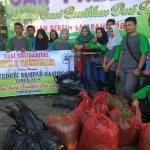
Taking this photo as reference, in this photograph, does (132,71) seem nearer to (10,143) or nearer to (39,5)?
(10,143)

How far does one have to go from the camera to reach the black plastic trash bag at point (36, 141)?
2.13 metres

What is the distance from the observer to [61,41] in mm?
5258

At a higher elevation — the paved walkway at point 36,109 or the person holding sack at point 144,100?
the person holding sack at point 144,100

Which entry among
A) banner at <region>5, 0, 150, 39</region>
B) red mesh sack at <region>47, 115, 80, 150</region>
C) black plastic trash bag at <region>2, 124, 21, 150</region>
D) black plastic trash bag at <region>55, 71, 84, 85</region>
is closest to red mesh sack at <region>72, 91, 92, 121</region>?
red mesh sack at <region>47, 115, 80, 150</region>

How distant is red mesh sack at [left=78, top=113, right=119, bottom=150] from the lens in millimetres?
2365

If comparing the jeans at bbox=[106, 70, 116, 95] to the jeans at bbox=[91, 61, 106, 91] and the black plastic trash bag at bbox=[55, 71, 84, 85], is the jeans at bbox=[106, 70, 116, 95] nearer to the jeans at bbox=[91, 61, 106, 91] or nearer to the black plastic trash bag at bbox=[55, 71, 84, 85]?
the jeans at bbox=[91, 61, 106, 91]

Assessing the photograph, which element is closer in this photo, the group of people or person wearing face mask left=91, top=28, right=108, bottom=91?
the group of people

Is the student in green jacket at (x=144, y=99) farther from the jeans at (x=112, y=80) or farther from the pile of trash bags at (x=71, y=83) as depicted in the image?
the pile of trash bags at (x=71, y=83)

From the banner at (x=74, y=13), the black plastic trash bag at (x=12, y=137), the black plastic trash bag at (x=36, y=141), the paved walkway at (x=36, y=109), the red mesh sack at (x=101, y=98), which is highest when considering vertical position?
the banner at (x=74, y=13)

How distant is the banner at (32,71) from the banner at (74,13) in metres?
1.70

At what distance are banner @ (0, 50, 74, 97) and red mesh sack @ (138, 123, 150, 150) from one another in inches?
113

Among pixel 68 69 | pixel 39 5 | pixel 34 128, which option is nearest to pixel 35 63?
pixel 68 69

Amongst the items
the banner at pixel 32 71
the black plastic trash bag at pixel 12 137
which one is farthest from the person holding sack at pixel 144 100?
the banner at pixel 32 71

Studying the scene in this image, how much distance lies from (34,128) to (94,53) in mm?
2819
